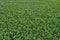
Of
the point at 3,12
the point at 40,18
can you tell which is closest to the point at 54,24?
the point at 40,18

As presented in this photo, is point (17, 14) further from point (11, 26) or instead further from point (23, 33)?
point (23, 33)

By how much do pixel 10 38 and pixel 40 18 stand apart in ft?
5.59

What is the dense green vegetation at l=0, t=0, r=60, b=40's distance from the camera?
4.95 meters

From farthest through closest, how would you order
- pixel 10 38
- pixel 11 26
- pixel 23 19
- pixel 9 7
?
pixel 9 7 → pixel 23 19 → pixel 11 26 → pixel 10 38

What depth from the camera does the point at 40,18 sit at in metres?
5.97

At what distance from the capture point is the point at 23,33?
16.4ft

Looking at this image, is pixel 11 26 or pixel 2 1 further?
pixel 2 1

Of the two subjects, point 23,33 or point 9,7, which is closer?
point 23,33

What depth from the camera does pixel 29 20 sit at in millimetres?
5801

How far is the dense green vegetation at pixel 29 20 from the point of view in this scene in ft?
16.2

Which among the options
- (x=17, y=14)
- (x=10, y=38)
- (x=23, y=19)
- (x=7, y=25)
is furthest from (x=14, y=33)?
(x=17, y=14)

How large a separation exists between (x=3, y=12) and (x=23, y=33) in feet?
5.83

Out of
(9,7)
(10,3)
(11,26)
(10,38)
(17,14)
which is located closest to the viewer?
(10,38)

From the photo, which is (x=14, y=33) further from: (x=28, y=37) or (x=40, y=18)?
(x=40, y=18)
